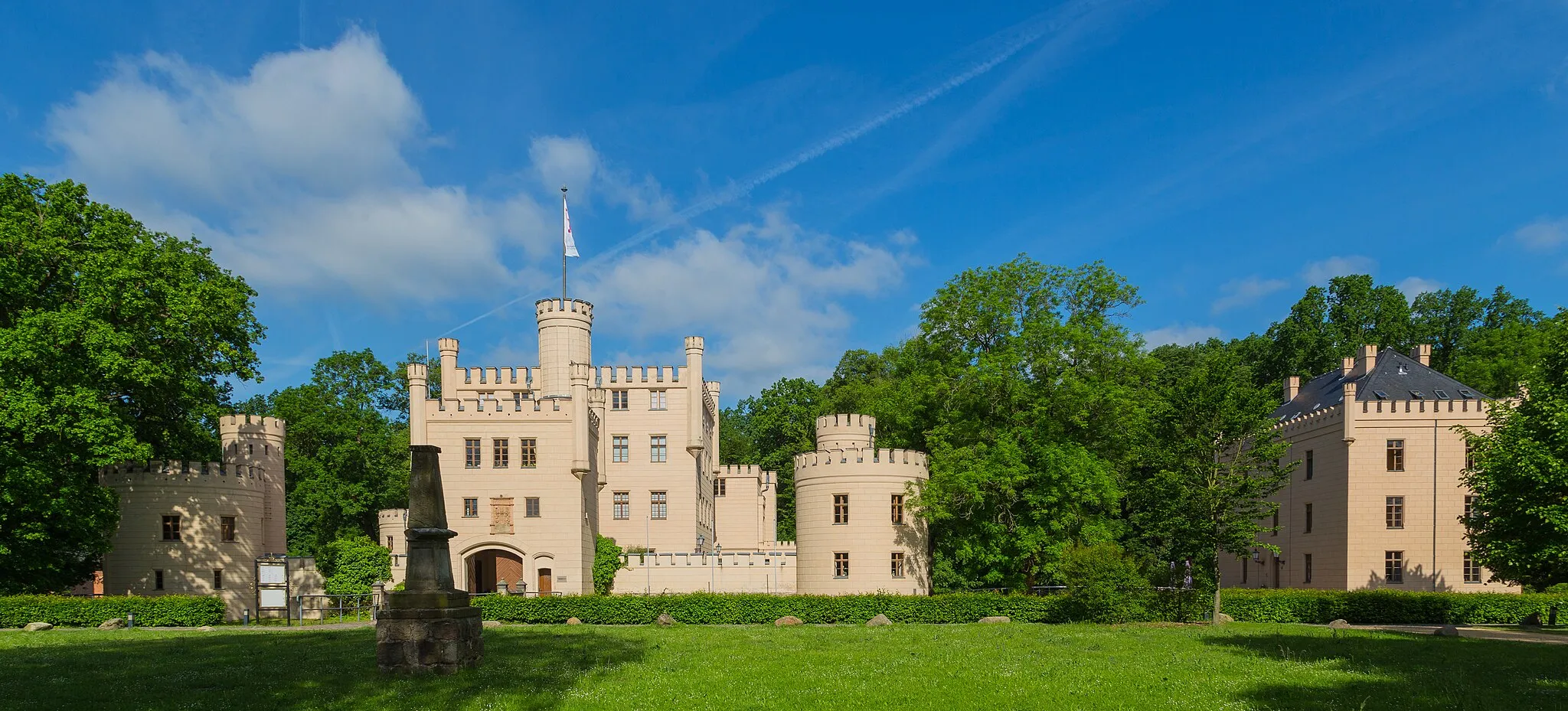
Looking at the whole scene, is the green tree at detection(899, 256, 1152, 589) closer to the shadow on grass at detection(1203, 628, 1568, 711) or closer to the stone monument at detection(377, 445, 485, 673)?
the shadow on grass at detection(1203, 628, 1568, 711)

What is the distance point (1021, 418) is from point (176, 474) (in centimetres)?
3096

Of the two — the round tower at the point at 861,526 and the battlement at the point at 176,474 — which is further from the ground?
the battlement at the point at 176,474

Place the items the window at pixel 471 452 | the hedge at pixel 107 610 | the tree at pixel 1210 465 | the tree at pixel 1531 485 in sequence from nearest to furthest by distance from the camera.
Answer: the tree at pixel 1531 485 → the hedge at pixel 107 610 → the tree at pixel 1210 465 → the window at pixel 471 452

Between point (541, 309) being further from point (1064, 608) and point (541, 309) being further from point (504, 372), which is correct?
point (1064, 608)

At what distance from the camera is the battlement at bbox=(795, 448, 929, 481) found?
128 feet

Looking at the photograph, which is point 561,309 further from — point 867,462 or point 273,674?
point 273,674

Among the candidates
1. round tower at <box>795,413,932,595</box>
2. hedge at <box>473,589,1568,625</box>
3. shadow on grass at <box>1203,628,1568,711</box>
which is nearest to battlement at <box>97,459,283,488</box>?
hedge at <box>473,589,1568,625</box>

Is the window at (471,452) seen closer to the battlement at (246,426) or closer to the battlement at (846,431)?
the battlement at (246,426)

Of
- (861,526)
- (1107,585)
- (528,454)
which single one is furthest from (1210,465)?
(528,454)

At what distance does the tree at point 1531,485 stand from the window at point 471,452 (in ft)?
106

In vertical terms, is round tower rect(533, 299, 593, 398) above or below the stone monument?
above

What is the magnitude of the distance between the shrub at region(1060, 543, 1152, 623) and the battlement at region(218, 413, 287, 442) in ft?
114

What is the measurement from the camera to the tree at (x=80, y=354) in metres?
29.1

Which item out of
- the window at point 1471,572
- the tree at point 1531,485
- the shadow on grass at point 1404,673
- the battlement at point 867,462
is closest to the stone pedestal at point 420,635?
the shadow on grass at point 1404,673
